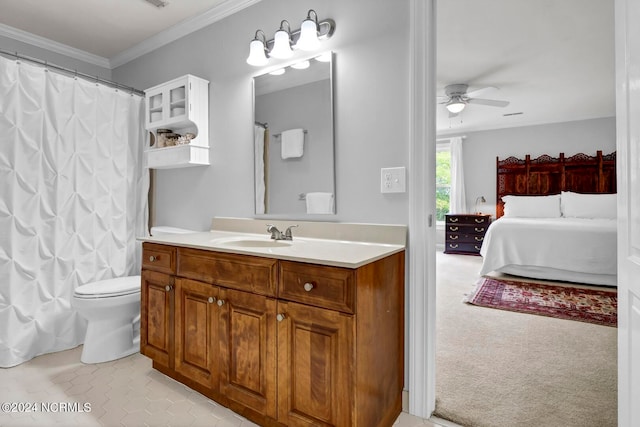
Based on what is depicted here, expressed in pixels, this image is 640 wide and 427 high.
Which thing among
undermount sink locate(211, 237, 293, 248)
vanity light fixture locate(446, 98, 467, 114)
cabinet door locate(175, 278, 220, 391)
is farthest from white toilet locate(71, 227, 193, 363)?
vanity light fixture locate(446, 98, 467, 114)

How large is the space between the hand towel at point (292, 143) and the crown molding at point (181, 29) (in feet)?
3.13

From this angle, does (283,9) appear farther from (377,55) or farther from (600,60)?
(600,60)

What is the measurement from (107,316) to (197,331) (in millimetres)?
884

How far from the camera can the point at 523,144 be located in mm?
6445

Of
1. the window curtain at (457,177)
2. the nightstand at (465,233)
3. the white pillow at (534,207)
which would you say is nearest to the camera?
the white pillow at (534,207)

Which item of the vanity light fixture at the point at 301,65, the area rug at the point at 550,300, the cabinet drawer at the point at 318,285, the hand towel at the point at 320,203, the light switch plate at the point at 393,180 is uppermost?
the vanity light fixture at the point at 301,65

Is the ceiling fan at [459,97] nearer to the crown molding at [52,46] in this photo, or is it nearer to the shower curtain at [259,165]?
the shower curtain at [259,165]

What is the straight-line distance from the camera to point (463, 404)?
1783 millimetres

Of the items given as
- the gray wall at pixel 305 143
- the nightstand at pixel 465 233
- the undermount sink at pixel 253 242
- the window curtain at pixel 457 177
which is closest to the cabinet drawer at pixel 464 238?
the nightstand at pixel 465 233

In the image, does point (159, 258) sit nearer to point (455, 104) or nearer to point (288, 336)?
point (288, 336)

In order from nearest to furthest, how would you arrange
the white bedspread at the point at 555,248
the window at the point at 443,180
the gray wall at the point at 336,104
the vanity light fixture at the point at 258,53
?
the gray wall at the point at 336,104 → the vanity light fixture at the point at 258,53 → the white bedspread at the point at 555,248 → the window at the point at 443,180

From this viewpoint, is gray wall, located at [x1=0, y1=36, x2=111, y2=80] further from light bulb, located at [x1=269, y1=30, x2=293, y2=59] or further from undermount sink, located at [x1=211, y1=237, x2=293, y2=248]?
undermount sink, located at [x1=211, y1=237, x2=293, y2=248]

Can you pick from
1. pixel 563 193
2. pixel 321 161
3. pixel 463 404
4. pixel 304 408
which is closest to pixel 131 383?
pixel 304 408

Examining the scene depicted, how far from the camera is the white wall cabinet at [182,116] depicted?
2475 mm
